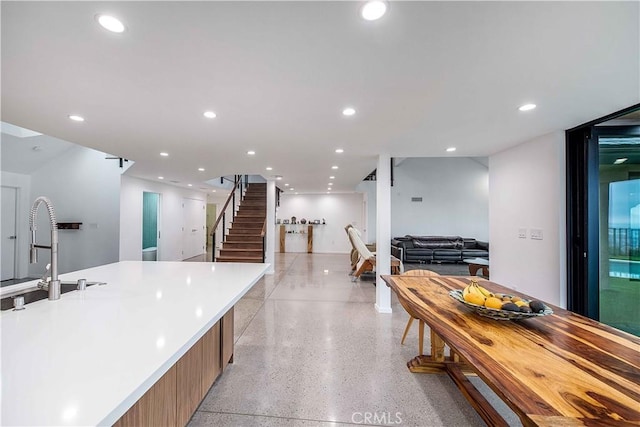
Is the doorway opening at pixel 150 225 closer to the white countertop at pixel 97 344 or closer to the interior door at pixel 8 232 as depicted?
the interior door at pixel 8 232

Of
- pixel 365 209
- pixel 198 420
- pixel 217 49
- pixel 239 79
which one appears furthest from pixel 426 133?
pixel 365 209

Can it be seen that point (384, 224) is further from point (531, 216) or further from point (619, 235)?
point (619, 235)

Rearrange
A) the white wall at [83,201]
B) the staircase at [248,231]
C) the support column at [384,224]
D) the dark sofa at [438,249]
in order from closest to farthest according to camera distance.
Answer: the support column at [384,224]
the white wall at [83,201]
the staircase at [248,231]
the dark sofa at [438,249]

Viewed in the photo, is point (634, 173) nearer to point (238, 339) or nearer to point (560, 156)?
point (560, 156)

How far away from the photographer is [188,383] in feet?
5.54

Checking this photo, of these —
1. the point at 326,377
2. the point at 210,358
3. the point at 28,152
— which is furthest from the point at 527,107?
the point at 28,152

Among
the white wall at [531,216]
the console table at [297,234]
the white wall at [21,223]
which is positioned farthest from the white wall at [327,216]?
the white wall at [21,223]

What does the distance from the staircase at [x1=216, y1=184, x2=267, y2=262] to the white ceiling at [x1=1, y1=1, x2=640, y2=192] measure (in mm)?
3584

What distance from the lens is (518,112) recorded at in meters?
2.45

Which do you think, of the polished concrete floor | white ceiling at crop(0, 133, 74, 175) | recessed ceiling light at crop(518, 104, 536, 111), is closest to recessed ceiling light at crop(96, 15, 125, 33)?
the polished concrete floor

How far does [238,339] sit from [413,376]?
189 centimetres

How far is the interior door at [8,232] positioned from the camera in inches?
212

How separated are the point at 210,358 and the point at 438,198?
894 cm

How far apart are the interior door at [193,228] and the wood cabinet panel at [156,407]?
7.62 m
